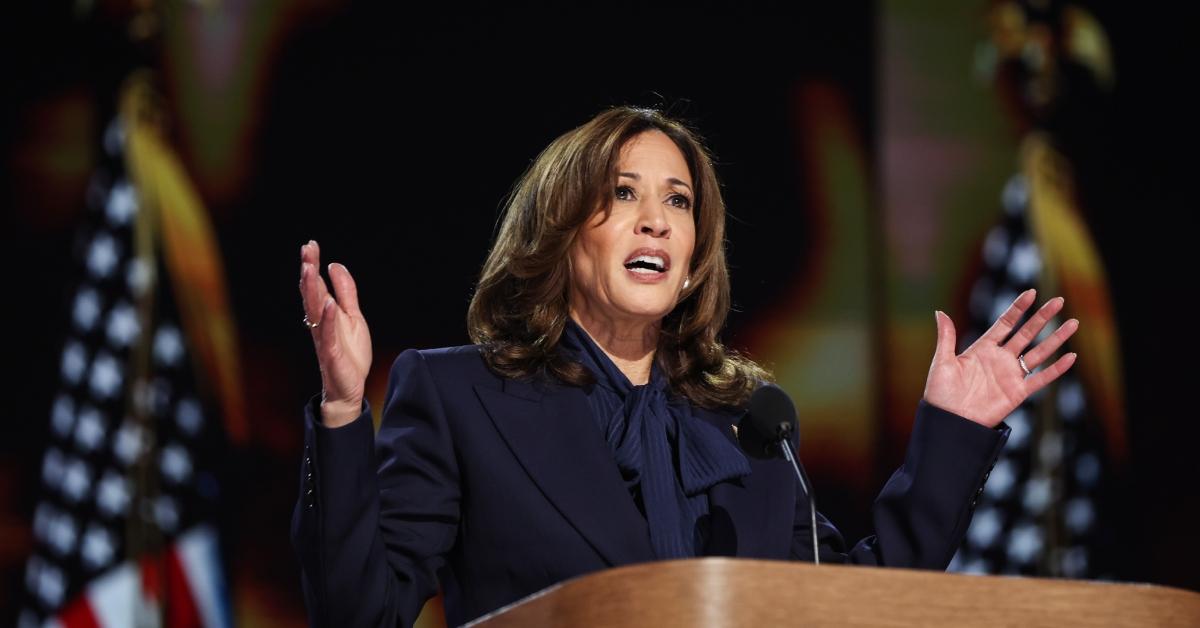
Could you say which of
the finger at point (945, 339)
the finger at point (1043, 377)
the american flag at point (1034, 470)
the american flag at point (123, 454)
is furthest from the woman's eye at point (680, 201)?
the american flag at point (1034, 470)

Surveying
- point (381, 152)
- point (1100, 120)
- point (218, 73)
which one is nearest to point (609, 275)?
point (381, 152)

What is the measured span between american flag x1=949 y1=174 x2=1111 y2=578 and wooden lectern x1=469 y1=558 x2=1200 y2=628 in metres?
2.52

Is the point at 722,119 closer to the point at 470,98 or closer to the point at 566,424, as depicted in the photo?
the point at 470,98

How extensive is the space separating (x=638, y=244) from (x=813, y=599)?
1053 mm

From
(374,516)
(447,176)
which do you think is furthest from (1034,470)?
(374,516)

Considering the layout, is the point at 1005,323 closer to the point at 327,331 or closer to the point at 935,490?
the point at 935,490

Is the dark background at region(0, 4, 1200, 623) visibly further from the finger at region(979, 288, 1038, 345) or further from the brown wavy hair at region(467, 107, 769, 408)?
the finger at region(979, 288, 1038, 345)

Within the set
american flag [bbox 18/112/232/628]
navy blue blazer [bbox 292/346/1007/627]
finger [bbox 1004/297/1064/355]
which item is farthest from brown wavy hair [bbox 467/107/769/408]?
american flag [bbox 18/112/232/628]

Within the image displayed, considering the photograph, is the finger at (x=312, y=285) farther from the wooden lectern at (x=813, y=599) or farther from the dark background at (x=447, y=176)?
the dark background at (x=447, y=176)

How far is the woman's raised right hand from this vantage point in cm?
177

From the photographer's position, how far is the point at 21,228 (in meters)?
3.42

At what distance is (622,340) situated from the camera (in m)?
2.35

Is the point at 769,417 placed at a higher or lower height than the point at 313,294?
lower

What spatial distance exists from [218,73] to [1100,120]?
2371 millimetres
